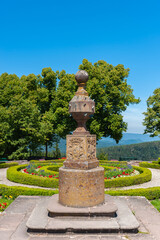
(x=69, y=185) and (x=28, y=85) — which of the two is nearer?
(x=69, y=185)

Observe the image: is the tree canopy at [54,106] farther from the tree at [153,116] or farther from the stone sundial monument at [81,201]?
the stone sundial monument at [81,201]

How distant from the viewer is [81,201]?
20.4ft

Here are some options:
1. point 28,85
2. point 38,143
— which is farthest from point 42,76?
point 38,143

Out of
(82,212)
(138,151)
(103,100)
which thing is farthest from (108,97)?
(138,151)

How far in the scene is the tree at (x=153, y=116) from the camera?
85.7ft

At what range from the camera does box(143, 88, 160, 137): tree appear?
26.1 m

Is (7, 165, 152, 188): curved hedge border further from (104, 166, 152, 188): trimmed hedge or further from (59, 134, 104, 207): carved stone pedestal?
(59, 134, 104, 207): carved stone pedestal

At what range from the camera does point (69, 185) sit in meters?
6.30

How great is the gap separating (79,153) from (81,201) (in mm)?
1393

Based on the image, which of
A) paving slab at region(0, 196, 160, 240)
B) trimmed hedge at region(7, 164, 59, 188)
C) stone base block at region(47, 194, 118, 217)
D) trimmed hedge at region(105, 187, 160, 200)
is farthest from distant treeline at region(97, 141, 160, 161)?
stone base block at region(47, 194, 118, 217)

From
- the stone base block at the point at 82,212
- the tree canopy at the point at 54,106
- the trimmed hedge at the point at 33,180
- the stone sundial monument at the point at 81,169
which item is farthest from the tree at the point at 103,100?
the stone base block at the point at 82,212

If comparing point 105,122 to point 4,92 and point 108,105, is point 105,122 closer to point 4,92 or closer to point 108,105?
point 108,105

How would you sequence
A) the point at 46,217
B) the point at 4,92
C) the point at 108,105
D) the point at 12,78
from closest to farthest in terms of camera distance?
the point at 46,217, the point at 108,105, the point at 4,92, the point at 12,78

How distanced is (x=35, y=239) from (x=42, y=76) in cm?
2697
